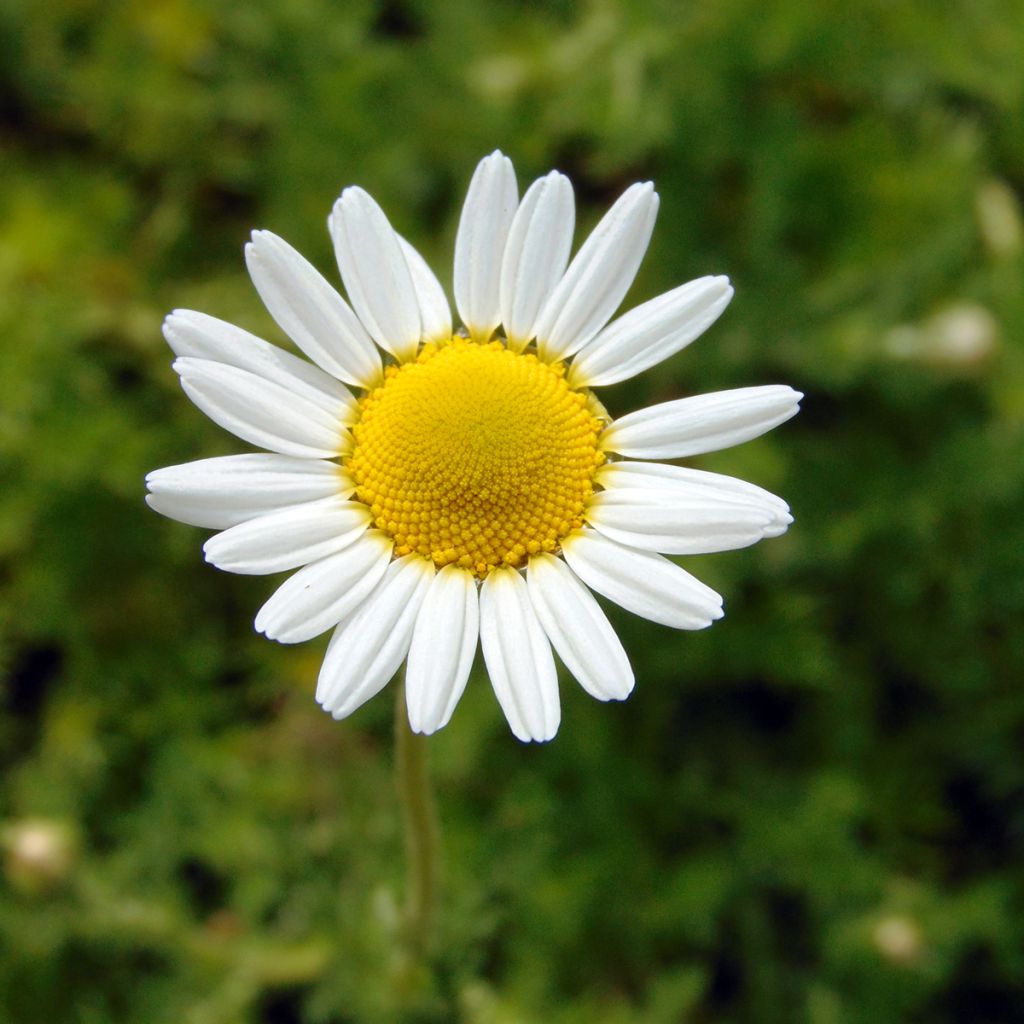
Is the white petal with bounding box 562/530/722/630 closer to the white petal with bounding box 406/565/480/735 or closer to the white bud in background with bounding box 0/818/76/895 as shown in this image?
the white petal with bounding box 406/565/480/735

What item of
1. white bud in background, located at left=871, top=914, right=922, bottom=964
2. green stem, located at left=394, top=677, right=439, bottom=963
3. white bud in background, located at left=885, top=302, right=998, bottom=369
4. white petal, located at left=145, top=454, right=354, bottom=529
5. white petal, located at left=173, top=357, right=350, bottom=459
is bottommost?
white bud in background, located at left=871, top=914, right=922, bottom=964

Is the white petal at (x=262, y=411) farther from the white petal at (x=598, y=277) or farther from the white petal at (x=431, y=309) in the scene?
the white petal at (x=598, y=277)

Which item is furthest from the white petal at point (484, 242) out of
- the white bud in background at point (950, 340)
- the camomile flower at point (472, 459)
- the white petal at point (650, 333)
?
the white bud in background at point (950, 340)

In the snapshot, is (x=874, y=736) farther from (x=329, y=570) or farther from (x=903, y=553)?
(x=329, y=570)

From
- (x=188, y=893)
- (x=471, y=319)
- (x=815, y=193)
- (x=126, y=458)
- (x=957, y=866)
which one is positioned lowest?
(x=957, y=866)

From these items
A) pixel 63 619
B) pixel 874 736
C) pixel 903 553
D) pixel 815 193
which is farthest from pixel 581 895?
pixel 815 193

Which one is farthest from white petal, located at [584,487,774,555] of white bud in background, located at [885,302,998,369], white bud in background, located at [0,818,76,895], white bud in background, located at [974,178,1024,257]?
white bud in background, located at [974,178,1024,257]
